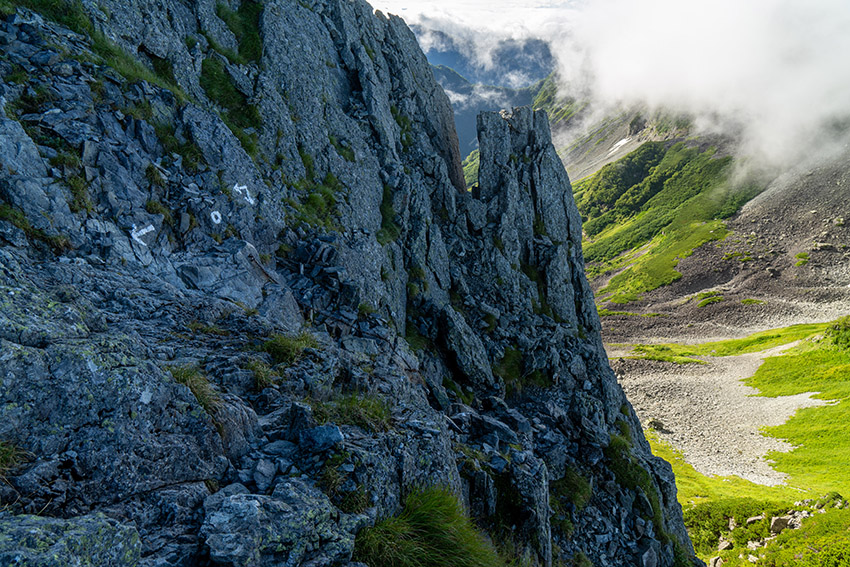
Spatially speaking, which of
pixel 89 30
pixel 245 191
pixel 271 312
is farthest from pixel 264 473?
pixel 89 30

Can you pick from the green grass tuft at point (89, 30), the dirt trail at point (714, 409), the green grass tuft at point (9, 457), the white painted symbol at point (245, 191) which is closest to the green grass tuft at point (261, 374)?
the green grass tuft at point (9, 457)

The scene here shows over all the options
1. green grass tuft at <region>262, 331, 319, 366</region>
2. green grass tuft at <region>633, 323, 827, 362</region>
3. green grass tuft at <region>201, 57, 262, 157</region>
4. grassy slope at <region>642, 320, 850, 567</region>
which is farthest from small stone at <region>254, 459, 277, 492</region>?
green grass tuft at <region>633, 323, 827, 362</region>

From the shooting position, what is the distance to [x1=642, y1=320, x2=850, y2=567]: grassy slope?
35.9 metres

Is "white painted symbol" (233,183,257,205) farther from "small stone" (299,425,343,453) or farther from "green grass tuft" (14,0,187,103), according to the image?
"small stone" (299,425,343,453)

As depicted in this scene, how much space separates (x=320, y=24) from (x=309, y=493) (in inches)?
1429

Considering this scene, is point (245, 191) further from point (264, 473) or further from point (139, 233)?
point (264, 473)

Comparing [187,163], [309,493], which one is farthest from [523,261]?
[309,493]

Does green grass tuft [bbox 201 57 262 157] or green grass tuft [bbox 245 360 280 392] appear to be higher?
green grass tuft [bbox 201 57 262 157]

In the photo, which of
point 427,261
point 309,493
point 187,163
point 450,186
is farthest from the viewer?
point 450,186

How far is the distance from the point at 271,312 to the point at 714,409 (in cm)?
10630

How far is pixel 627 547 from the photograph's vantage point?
21.1m

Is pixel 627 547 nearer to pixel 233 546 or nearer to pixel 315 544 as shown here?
pixel 315 544

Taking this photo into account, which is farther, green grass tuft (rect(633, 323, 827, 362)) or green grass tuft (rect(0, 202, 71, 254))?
green grass tuft (rect(633, 323, 827, 362))

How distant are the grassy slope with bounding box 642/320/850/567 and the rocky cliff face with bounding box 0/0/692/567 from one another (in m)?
18.5
